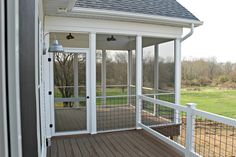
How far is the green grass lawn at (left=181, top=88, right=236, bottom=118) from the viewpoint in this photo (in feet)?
38.9

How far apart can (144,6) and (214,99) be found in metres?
10.2

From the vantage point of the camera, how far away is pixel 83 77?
4.83 m

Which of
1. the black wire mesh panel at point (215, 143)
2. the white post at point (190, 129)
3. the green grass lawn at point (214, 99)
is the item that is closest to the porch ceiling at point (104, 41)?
the black wire mesh panel at point (215, 143)

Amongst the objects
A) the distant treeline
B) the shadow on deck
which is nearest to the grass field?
the distant treeline

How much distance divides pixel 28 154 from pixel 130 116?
5.56 meters

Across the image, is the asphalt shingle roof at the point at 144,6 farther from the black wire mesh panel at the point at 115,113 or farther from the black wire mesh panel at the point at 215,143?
the black wire mesh panel at the point at 215,143

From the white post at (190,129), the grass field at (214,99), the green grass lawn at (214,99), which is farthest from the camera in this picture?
the green grass lawn at (214,99)

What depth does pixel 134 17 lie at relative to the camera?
485cm

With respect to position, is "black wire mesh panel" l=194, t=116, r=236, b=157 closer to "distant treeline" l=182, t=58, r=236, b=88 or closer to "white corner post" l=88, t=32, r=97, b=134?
"white corner post" l=88, t=32, r=97, b=134

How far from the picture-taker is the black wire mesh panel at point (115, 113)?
543cm

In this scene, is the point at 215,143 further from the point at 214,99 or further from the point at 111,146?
the point at 214,99

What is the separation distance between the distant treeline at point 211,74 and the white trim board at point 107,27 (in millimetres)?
9540

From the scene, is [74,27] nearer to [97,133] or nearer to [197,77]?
[97,133]

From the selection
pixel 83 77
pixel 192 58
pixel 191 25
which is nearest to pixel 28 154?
pixel 83 77
